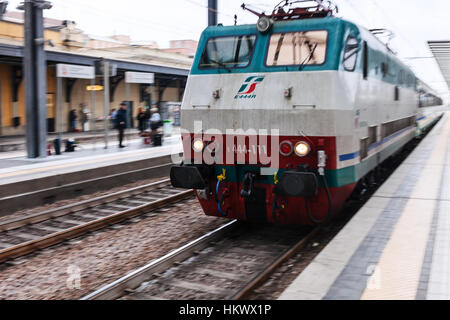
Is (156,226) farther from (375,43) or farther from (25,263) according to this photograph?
(375,43)

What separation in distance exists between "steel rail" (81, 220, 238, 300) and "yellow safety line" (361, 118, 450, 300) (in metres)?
2.64

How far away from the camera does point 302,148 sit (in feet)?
21.2

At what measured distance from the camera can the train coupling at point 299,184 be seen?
6215 mm

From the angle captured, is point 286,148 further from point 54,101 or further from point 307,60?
point 54,101

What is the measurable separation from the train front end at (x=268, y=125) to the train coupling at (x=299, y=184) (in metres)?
0.01

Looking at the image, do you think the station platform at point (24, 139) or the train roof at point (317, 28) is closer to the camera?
the train roof at point (317, 28)

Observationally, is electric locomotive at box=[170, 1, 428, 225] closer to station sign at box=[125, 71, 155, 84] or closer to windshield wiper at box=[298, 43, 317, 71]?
windshield wiper at box=[298, 43, 317, 71]

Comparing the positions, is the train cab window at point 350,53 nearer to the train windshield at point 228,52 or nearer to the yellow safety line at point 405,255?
the train windshield at point 228,52

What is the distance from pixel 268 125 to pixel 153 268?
2455 millimetres

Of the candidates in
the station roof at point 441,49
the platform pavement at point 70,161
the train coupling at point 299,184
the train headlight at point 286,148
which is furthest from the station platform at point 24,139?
the station roof at point 441,49

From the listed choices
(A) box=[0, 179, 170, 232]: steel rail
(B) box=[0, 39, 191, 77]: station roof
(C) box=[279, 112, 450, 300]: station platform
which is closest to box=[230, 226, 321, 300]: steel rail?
(C) box=[279, 112, 450, 300]: station platform

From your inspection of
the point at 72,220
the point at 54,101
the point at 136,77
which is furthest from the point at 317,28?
the point at 54,101

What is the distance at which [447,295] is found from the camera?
4535 mm

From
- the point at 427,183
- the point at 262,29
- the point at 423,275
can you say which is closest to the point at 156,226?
the point at 262,29
